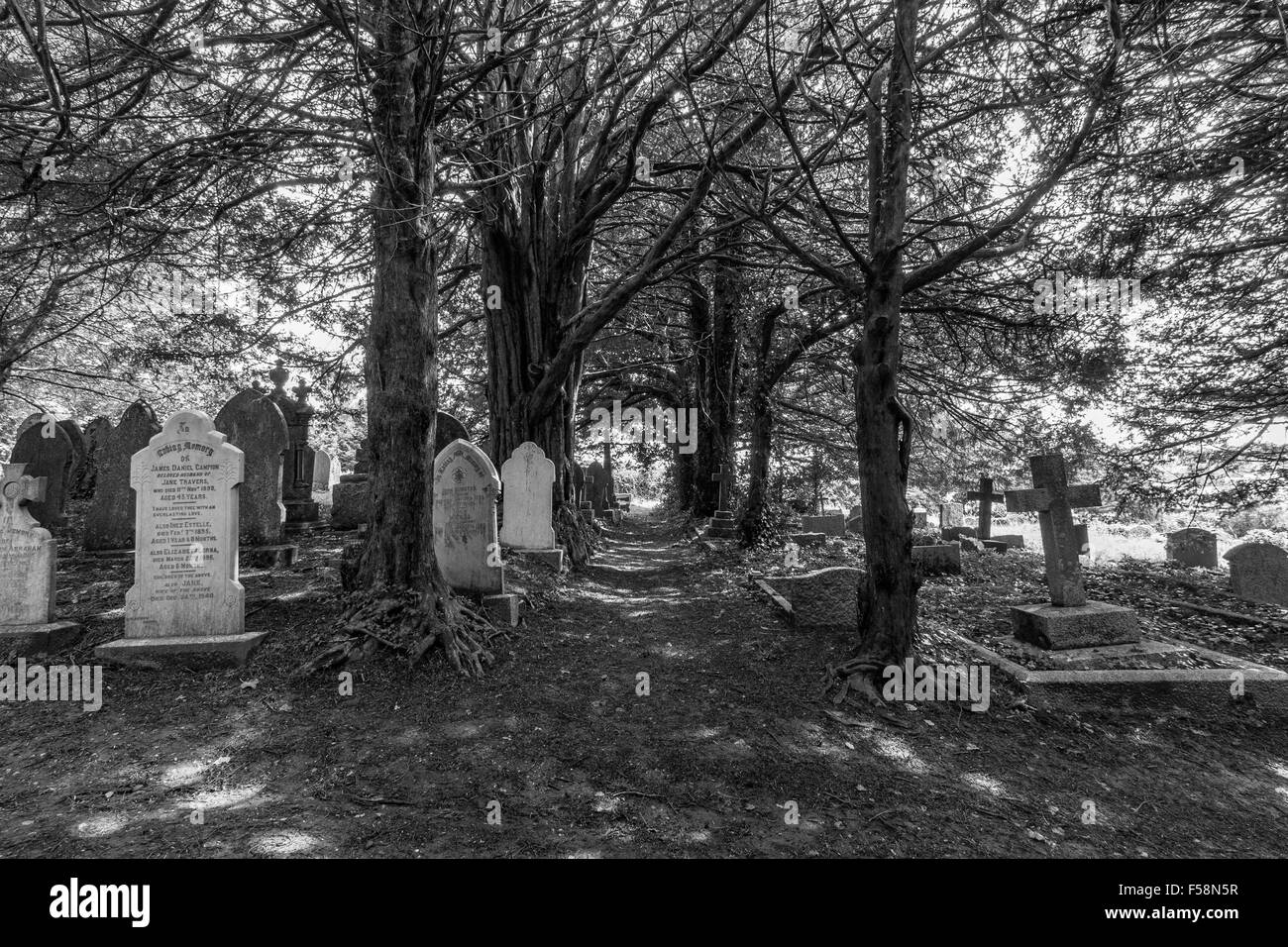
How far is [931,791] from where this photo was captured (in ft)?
10.6

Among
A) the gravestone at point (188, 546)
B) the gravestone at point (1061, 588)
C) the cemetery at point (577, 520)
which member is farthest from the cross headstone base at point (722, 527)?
the gravestone at point (188, 546)

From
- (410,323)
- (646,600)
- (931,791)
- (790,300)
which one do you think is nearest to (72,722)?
(410,323)

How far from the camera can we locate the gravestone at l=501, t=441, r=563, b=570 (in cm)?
933

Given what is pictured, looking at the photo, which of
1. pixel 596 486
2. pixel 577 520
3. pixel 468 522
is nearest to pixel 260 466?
pixel 468 522

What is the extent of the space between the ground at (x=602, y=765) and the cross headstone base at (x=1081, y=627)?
63 centimetres

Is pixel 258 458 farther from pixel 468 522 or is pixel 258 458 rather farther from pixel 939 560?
pixel 939 560

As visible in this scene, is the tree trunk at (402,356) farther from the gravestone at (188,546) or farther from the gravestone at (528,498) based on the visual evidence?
the gravestone at (528,498)

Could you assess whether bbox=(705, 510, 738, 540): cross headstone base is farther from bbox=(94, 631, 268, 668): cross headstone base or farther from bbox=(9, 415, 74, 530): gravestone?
bbox=(9, 415, 74, 530): gravestone

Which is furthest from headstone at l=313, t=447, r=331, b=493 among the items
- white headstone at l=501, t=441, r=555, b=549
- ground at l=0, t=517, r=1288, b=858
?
ground at l=0, t=517, r=1288, b=858

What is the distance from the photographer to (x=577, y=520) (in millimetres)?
10898

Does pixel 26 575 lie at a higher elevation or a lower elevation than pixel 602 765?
higher

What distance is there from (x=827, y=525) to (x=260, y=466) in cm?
1280

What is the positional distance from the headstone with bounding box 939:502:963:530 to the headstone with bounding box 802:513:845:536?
9.50 ft
